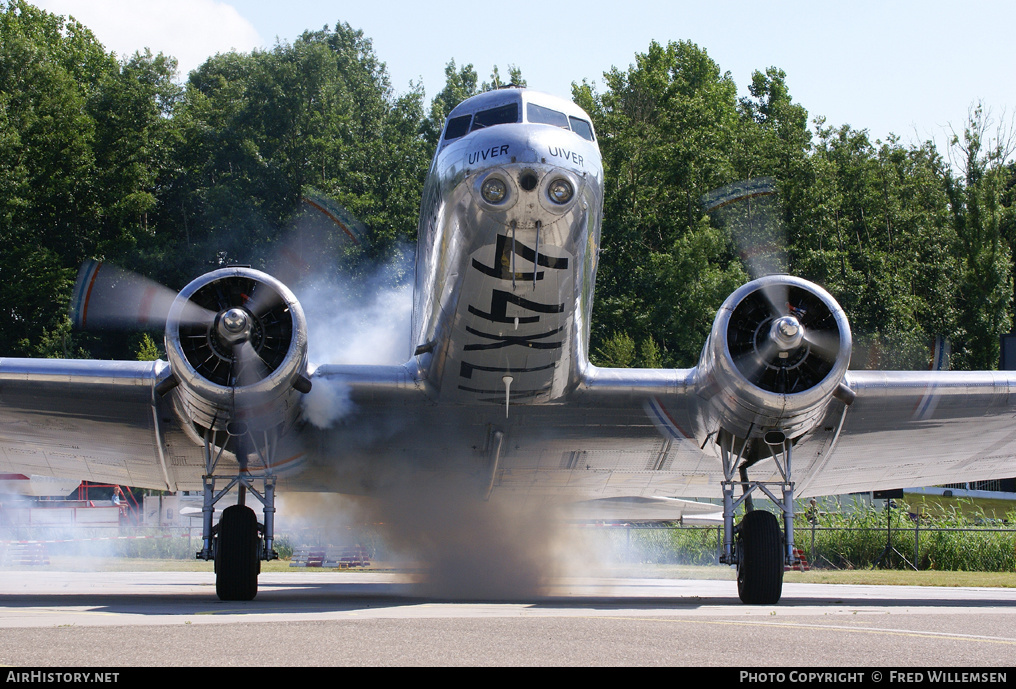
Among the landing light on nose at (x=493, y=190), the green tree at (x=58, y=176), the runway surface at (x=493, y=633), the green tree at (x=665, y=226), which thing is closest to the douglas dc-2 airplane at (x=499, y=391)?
the landing light on nose at (x=493, y=190)

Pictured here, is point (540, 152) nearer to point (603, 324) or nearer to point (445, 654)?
point (445, 654)

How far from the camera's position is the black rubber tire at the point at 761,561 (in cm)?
1141

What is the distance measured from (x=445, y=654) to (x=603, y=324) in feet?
125

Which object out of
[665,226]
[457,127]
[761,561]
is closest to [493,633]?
[761,561]

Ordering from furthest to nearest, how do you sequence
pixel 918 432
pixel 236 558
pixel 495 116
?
pixel 918 432
pixel 236 558
pixel 495 116

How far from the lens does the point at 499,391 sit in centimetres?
1222

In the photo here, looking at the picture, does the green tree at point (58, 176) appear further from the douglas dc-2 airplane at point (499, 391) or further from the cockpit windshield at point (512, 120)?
the cockpit windshield at point (512, 120)

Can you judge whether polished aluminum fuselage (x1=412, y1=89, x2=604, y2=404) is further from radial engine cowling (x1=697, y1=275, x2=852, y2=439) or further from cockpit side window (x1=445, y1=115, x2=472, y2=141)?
radial engine cowling (x1=697, y1=275, x2=852, y2=439)

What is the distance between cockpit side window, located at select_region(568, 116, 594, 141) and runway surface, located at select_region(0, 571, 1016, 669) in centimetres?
503

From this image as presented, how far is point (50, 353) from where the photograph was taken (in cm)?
3872

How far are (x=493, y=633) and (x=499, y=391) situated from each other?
530 centimetres

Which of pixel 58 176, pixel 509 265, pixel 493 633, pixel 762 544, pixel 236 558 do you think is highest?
pixel 58 176

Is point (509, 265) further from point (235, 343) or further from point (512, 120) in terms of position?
point (235, 343)

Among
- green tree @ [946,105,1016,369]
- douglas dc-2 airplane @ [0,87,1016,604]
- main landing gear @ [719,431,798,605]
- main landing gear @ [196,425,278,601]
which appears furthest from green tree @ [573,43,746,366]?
main landing gear @ [196,425,278,601]
